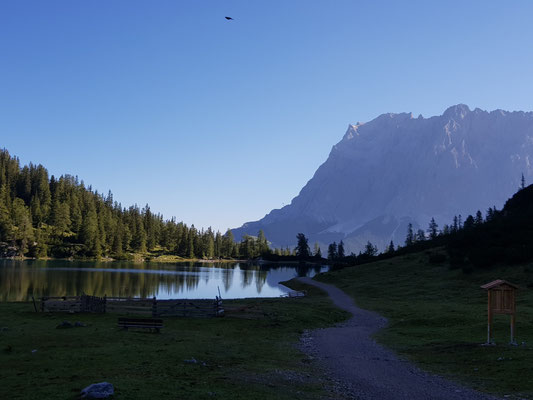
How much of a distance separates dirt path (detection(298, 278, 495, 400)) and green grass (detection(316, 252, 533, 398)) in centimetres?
128

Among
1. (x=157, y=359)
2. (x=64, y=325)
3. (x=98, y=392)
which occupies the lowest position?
(x=64, y=325)

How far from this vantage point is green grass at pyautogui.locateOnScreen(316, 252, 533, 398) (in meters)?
22.6

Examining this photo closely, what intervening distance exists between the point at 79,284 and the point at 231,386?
71.1 m

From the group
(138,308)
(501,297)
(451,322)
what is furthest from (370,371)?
(138,308)

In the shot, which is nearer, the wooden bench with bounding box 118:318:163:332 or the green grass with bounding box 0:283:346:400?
the green grass with bounding box 0:283:346:400

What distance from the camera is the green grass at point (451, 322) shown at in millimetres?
22609

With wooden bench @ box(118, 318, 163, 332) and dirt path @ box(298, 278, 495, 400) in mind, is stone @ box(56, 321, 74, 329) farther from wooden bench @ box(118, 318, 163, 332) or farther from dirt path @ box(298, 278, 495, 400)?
dirt path @ box(298, 278, 495, 400)

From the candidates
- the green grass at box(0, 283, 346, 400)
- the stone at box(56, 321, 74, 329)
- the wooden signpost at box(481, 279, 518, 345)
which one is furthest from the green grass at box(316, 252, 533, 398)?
the stone at box(56, 321, 74, 329)

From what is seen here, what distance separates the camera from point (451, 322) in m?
39.5

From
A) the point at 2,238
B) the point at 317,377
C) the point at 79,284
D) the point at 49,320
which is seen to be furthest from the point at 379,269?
the point at 2,238

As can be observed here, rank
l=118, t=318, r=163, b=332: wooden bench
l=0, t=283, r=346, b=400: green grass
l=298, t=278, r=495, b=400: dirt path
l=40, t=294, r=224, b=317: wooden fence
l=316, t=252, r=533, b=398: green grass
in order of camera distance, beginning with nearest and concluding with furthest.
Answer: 1. l=0, t=283, r=346, b=400: green grass
2. l=298, t=278, r=495, b=400: dirt path
3. l=316, t=252, r=533, b=398: green grass
4. l=118, t=318, r=163, b=332: wooden bench
5. l=40, t=294, r=224, b=317: wooden fence

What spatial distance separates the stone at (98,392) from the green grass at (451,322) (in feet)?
50.4

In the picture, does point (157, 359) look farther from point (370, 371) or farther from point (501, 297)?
point (501, 297)

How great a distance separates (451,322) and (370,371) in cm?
1988
